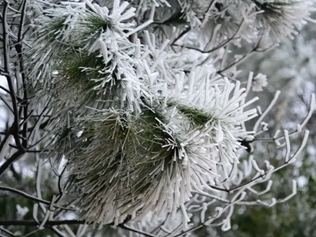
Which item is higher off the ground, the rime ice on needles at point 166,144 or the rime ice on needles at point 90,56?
the rime ice on needles at point 90,56

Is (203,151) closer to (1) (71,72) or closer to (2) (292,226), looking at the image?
(1) (71,72)

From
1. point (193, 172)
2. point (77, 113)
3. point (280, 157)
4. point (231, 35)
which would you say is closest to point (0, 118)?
point (231, 35)

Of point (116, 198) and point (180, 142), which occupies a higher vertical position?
point (180, 142)

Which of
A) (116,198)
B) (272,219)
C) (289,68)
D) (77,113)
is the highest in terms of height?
(77,113)

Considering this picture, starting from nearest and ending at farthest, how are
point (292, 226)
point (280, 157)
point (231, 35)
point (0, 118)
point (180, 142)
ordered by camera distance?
1. point (180, 142)
2. point (231, 35)
3. point (0, 118)
4. point (292, 226)
5. point (280, 157)

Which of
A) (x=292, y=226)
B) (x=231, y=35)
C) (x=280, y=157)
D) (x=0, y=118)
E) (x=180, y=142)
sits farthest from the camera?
(x=280, y=157)

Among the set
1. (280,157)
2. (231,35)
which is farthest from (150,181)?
(280,157)

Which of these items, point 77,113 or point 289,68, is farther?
point 289,68

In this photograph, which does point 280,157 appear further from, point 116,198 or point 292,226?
point 116,198

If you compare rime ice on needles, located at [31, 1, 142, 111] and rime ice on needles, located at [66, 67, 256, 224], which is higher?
rime ice on needles, located at [31, 1, 142, 111]
